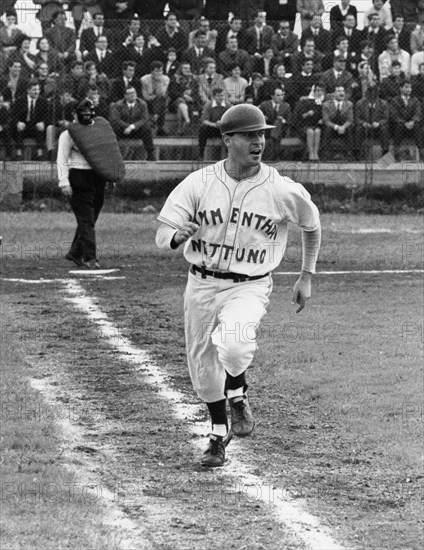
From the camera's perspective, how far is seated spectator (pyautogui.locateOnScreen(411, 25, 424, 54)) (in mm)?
22094

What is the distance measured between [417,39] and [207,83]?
3.86m

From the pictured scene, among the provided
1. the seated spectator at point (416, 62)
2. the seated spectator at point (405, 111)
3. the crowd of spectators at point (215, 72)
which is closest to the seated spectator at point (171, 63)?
A: the crowd of spectators at point (215, 72)

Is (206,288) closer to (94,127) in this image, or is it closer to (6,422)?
(6,422)

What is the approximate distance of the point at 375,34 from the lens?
22.0m

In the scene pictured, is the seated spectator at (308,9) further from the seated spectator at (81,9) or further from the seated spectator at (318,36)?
the seated spectator at (81,9)

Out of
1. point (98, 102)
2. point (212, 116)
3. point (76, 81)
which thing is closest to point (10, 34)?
point (76, 81)

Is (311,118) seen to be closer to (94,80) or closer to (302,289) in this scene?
(94,80)

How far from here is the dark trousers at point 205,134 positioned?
2127 centimetres

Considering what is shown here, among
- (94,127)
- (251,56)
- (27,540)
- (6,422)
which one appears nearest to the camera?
(27,540)

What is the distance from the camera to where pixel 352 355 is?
11.2 m

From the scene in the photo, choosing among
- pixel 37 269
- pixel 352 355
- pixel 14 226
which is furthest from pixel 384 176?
pixel 352 355

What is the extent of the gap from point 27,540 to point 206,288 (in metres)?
2.20

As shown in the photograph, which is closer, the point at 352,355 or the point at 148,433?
the point at 148,433

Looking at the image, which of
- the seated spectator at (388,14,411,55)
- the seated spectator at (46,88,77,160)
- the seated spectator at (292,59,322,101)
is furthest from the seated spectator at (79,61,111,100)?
the seated spectator at (388,14,411,55)
